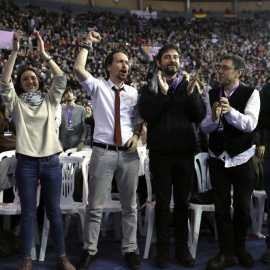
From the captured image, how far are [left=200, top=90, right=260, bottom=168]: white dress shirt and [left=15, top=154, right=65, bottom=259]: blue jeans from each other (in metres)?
1.20

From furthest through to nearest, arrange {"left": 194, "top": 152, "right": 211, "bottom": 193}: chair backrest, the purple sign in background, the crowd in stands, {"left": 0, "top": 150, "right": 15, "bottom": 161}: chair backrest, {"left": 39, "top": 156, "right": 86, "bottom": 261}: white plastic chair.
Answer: the crowd in stands → the purple sign in background → {"left": 194, "top": 152, "right": 211, "bottom": 193}: chair backrest → {"left": 0, "top": 150, "right": 15, "bottom": 161}: chair backrest → {"left": 39, "top": 156, "right": 86, "bottom": 261}: white plastic chair

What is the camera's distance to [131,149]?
301 centimetres

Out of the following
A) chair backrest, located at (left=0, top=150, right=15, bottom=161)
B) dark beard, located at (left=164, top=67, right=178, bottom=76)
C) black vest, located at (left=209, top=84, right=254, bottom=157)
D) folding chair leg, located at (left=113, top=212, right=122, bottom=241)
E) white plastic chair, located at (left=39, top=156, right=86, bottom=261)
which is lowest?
folding chair leg, located at (left=113, top=212, right=122, bottom=241)

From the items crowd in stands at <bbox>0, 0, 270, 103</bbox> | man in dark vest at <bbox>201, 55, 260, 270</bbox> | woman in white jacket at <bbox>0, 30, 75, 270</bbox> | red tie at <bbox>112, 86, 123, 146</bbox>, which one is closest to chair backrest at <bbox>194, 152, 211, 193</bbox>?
man in dark vest at <bbox>201, 55, 260, 270</bbox>

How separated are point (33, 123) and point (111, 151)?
62cm

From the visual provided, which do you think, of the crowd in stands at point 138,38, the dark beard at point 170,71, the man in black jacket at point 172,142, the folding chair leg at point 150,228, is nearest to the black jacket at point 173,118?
the man in black jacket at point 172,142

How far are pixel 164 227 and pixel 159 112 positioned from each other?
90 cm

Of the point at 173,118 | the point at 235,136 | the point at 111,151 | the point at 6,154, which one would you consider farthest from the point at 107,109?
the point at 6,154

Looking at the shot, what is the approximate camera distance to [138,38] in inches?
942

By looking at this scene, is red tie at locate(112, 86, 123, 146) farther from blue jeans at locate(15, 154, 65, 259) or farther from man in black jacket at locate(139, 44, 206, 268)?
blue jeans at locate(15, 154, 65, 259)

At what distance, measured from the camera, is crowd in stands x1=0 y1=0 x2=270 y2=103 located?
55.6 feet

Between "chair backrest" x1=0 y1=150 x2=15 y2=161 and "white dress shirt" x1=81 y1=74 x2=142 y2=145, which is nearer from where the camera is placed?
"white dress shirt" x1=81 y1=74 x2=142 y2=145

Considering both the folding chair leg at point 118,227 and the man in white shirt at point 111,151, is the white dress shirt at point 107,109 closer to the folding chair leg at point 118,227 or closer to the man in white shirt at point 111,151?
the man in white shirt at point 111,151

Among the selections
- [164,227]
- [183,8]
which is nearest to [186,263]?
[164,227]
